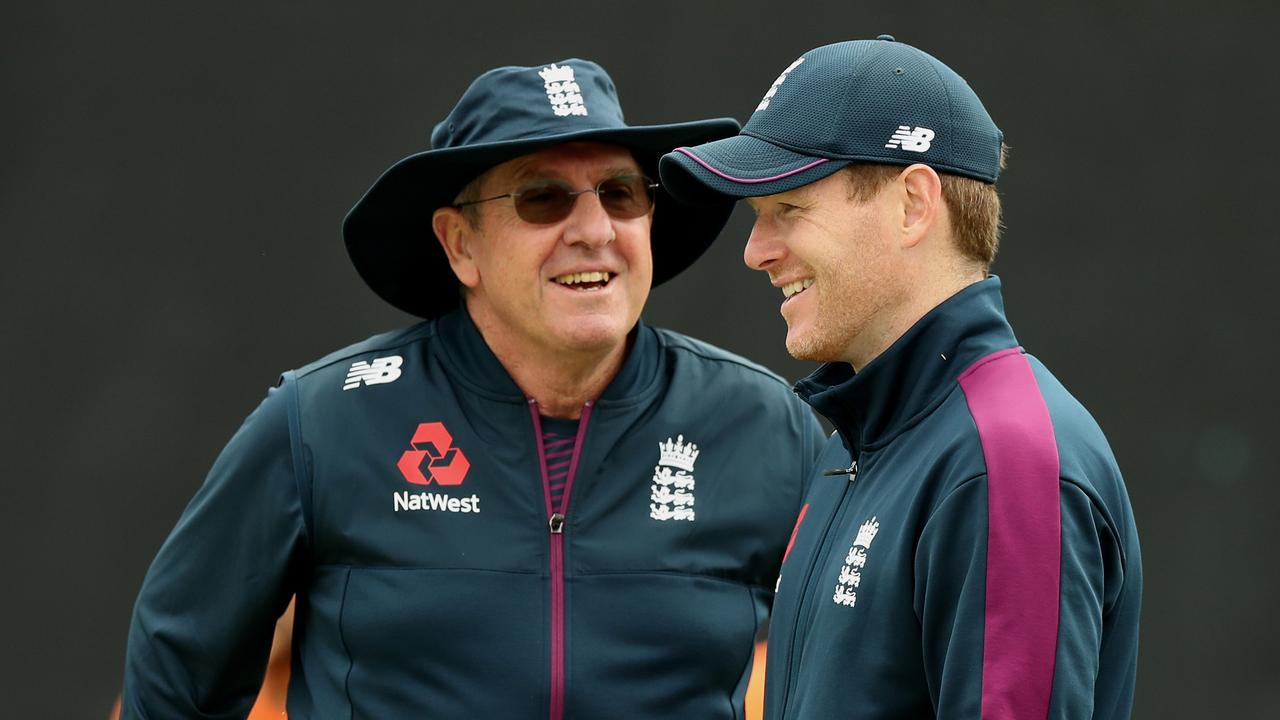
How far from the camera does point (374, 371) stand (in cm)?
268

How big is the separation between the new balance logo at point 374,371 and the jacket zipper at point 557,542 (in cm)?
25

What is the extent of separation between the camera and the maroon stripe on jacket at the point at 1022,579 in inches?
58.6

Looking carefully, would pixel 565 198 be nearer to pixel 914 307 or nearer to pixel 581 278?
pixel 581 278

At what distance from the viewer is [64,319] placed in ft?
11.4

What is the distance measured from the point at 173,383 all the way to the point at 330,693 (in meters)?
1.23

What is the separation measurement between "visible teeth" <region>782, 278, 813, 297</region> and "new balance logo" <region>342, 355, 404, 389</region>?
96cm

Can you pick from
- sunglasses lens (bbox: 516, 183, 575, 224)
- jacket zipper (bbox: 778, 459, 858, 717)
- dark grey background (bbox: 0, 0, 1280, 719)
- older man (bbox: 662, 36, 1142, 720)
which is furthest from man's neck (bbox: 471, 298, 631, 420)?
dark grey background (bbox: 0, 0, 1280, 719)

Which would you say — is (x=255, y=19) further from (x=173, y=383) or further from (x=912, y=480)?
(x=912, y=480)

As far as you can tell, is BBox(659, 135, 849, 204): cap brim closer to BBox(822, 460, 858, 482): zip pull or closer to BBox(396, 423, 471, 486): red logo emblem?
BBox(822, 460, 858, 482): zip pull

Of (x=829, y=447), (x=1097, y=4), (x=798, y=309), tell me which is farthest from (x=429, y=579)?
(x=1097, y=4)

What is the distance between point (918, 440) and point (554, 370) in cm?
99

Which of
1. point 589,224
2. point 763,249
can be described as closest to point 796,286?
point 763,249

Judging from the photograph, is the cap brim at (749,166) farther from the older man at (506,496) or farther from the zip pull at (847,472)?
the older man at (506,496)

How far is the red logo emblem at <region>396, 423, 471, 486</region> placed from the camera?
2572mm
